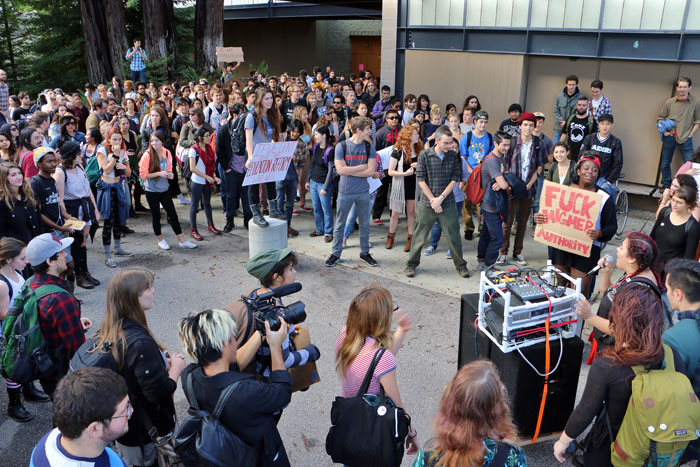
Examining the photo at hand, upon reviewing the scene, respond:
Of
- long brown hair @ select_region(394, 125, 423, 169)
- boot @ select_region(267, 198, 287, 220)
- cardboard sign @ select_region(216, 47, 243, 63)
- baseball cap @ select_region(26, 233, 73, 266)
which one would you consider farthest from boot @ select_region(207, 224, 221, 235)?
cardboard sign @ select_region(216, 47, 243, 63)

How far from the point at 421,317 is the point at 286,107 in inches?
277

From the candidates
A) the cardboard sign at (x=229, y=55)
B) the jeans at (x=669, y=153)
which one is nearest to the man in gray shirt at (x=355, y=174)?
the jeans at (x=669, y=153)

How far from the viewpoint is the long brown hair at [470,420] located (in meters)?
2.42

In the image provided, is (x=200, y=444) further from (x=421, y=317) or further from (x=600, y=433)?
(x=421, y=317)

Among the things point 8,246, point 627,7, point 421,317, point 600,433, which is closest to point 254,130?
point 421,317

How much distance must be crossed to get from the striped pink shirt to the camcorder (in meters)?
0.41

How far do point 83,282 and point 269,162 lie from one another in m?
2.97

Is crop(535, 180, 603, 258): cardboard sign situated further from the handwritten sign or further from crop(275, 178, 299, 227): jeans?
crop(275, 178, 299, 227): jeans

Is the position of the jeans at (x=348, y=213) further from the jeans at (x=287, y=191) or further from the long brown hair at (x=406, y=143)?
the jeans at (x=287, y=191)

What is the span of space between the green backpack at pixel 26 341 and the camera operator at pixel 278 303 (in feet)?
4.86

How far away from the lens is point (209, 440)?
111 inches

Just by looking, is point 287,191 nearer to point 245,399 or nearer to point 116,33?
point 245,399

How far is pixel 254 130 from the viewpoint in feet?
27.0

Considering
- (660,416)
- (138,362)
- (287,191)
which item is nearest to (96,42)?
(287,191)
